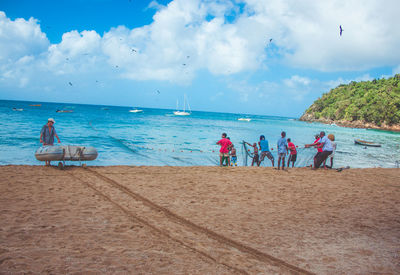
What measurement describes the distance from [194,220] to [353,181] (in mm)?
7617

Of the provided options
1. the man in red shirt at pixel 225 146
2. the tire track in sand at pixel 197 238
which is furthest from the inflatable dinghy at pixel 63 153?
the man in red shirt at pixel 225 146

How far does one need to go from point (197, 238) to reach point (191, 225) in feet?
2.05

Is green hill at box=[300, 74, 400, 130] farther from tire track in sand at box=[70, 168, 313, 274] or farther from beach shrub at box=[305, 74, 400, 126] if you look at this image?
tire track in sand at box=[70, 168, 313, 274]

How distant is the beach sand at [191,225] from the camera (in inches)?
158

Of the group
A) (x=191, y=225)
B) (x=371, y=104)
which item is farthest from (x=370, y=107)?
(x=191, y=225)

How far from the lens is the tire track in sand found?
13.4ft

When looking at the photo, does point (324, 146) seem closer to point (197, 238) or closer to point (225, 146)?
point (225, 146)

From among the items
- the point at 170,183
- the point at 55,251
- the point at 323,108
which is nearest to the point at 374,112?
the point at 323,108

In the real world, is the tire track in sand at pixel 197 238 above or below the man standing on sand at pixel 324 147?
below

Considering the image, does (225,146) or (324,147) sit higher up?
(324,147)

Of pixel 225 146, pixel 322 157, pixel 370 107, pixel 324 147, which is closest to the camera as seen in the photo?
pixel 324 147

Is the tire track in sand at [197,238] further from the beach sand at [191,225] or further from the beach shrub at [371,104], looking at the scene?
the beach shrub at [371,104]

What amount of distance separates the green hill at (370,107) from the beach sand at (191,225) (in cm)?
8032

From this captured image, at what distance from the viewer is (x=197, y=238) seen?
5.00m
